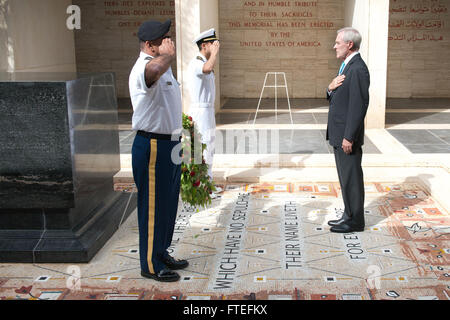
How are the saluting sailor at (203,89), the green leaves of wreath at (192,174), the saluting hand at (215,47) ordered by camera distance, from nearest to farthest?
the green leaves of wreath at (192,174) < the saluting hand at (215,47) < the saluting sailor at (203,89)

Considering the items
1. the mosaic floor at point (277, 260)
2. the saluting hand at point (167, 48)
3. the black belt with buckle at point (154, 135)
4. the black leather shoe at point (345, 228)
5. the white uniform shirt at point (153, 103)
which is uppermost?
the saluting hand at point (167, 48)

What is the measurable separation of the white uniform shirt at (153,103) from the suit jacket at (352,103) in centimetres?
181

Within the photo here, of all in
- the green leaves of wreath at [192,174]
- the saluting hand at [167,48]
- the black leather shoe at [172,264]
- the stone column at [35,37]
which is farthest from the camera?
the stone column at [35,37]

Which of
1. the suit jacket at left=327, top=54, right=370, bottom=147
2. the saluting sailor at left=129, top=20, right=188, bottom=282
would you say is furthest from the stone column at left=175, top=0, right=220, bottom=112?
the saluting sailor at left=129, top=20, right=188, bottom=282

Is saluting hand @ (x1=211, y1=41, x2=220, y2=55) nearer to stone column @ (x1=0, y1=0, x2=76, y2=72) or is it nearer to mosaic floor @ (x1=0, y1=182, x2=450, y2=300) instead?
mosaic floor @ (x1=0, y1=182, x2=450, y2=300)

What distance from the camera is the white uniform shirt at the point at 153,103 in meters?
4.01

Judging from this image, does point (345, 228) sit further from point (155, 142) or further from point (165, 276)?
point (155, 142)

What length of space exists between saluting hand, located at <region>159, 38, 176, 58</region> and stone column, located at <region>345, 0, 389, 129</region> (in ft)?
23.6

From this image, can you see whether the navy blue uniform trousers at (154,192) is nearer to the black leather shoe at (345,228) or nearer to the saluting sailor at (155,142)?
the saluting sailor at (155,142)

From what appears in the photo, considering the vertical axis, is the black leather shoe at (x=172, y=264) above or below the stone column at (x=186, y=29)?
below

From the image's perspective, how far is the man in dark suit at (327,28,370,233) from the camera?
16.5 ft

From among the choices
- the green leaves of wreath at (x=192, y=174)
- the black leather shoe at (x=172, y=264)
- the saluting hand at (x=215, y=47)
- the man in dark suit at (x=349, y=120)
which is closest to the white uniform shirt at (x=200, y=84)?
the saluting hand at (x=215, y=47)

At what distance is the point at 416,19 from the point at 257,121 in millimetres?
6517

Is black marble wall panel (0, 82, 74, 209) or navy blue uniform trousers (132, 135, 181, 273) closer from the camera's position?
navy blue uniform trousers (132, 135, 181, 273)
